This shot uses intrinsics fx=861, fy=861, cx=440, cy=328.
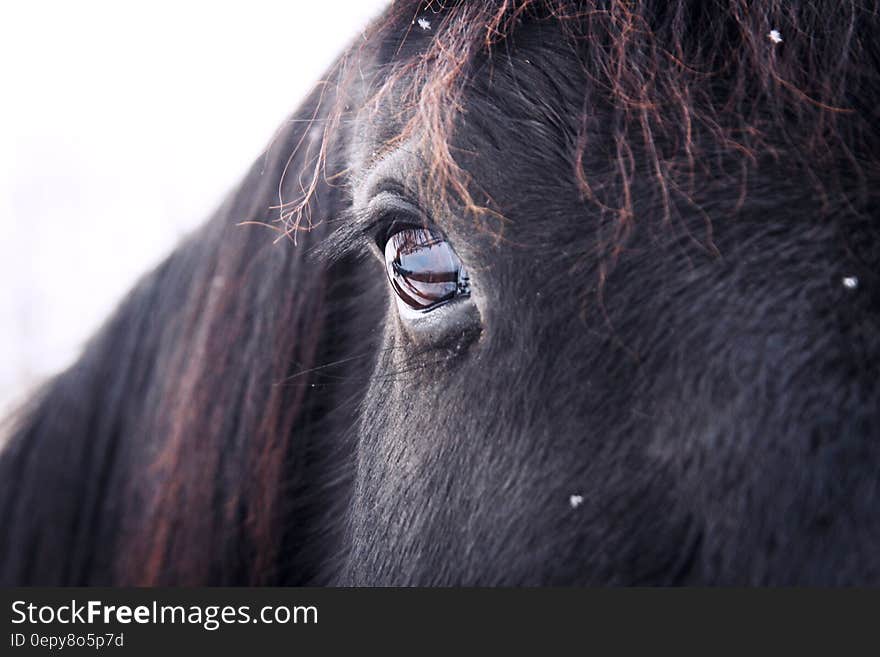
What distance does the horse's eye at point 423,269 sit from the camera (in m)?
1.22

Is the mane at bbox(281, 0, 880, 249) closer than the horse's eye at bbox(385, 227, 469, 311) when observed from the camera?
Yes

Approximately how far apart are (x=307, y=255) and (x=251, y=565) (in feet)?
2.02

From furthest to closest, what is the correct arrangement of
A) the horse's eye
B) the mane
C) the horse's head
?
the horse's eye
the mane
the horse's head

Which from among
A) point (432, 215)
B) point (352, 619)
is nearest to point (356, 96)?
point (432, 215)

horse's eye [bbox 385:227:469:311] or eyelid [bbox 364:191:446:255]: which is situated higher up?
eyelid [bbox 364:191:446:255]

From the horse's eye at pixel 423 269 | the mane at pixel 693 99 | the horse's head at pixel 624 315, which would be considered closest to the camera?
the horse's head at pixel 624 315

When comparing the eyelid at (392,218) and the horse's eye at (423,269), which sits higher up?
the eyelid at (392,218)

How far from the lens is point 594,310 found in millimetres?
1033

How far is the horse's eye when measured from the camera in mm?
1222

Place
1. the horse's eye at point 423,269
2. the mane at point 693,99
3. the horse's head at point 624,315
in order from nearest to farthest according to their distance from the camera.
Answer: the horse's head at point 624,315 < the mane at point 693,99 < the horse's eye at point 423,269

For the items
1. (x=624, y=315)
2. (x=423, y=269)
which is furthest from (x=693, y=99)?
(x=423, y=269)

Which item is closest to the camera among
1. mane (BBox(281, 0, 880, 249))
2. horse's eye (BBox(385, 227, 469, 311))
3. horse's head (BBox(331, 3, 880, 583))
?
horse's head (BBox(331, 3, 880, 583))

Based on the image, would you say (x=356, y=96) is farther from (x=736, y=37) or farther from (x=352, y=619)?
(x=352, y=619)

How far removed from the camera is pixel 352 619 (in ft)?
4.14
